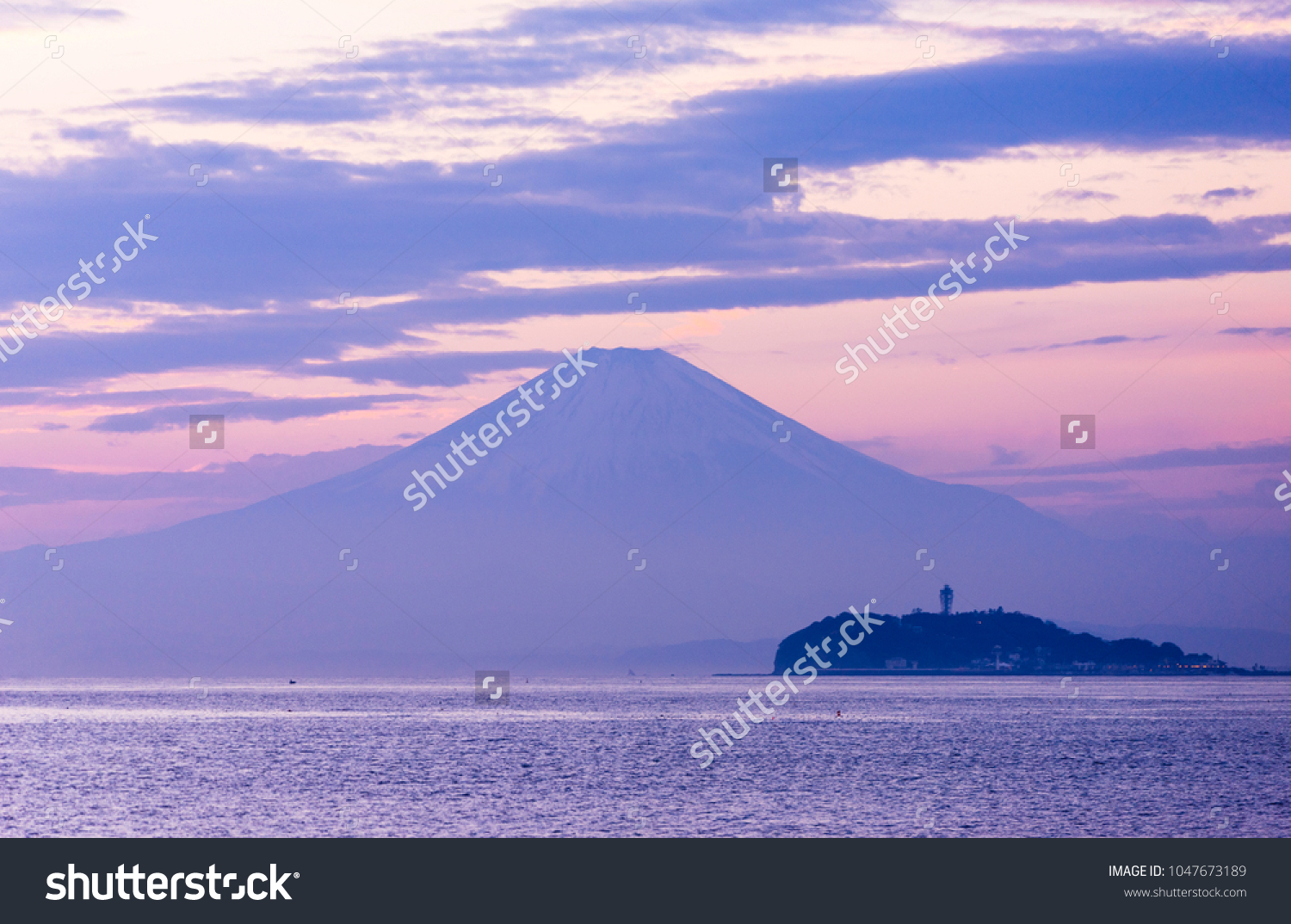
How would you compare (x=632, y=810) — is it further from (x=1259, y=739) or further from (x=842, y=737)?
(x=1259, y=739)

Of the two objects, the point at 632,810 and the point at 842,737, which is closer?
the point at 632,810

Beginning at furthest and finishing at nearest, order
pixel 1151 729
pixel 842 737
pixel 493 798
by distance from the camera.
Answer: pixel 1151 729
pixel 842 737
pixel 493 798

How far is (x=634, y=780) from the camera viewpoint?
3019 inches

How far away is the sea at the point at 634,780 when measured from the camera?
5838cm

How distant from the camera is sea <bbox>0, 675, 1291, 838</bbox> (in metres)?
58.4
